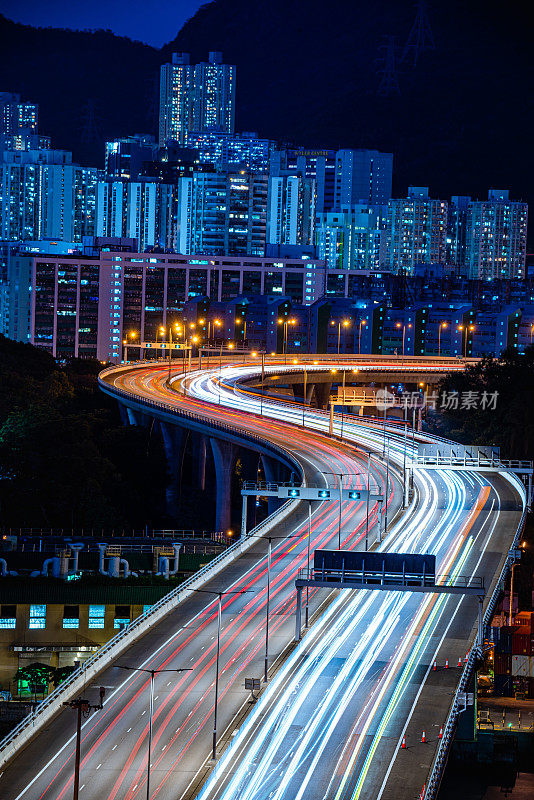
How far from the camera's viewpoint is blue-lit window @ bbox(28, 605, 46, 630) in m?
52.9

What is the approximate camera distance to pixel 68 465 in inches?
3007

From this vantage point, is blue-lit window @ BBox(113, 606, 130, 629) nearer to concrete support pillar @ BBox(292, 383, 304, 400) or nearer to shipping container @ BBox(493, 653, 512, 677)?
shipping container @ BBox(493, 653, 512, 677)

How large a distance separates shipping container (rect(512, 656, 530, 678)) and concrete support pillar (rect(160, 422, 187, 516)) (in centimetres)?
4049

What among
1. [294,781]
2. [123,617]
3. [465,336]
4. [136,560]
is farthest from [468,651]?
[465,336]

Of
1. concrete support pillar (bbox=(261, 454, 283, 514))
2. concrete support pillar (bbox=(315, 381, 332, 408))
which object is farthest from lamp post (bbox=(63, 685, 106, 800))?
concrete support pillar (bbox=(315, 381, 332, 408))

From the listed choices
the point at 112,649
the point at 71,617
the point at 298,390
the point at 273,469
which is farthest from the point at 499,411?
the point at 112,649

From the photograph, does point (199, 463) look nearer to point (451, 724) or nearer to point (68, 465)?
point (68, 465)

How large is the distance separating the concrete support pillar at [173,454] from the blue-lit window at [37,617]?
3824 cm

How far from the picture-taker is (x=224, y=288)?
19975 cm

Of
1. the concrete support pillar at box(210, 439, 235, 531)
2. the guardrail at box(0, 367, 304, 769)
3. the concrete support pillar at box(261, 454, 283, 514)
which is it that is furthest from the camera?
the concrete support pillar at box(210, 439, 235, 531)

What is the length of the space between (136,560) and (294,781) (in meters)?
30.3

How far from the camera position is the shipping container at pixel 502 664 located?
53.1m

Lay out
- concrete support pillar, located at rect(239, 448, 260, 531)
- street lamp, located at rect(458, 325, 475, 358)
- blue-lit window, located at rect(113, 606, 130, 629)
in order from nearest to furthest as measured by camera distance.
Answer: blue-lit window, located at rect(113, 606, 130, 629)
concrete support pillar, located at rect(239, 448, 260, 531)
street lamp, located at rect(458, 325, 475, 358)

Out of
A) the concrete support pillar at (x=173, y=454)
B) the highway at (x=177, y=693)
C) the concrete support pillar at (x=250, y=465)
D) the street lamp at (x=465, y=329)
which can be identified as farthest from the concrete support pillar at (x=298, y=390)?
the highway at (x=177, y=693)
